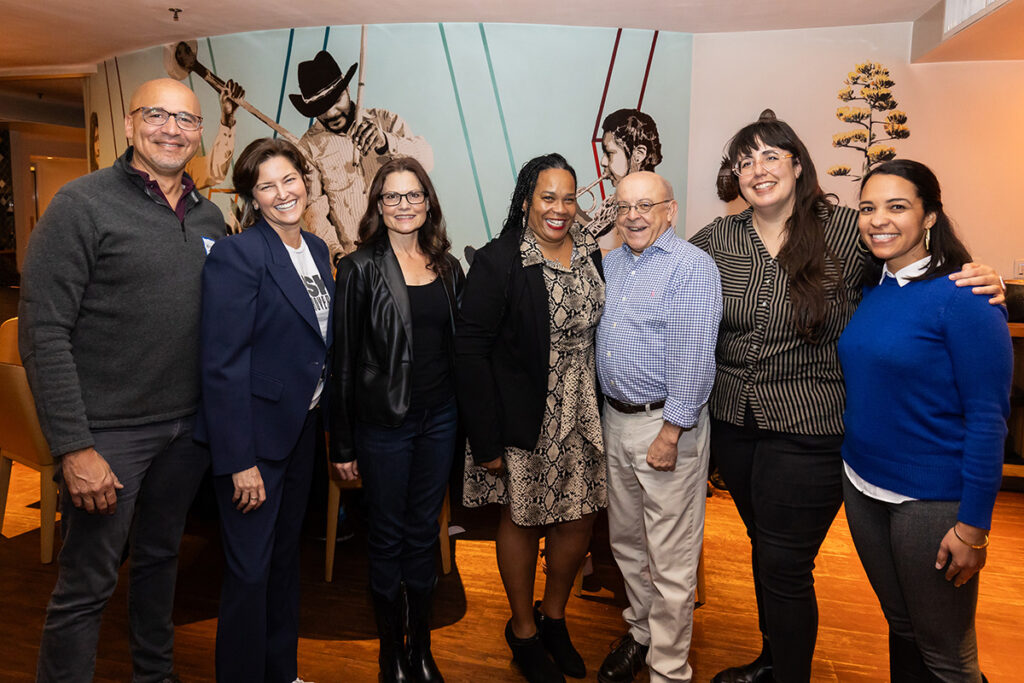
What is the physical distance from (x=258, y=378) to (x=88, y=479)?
0.46 m

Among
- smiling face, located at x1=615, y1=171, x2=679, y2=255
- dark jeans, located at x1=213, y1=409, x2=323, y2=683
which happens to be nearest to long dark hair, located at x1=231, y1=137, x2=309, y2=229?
dark jeans, located at x1=213, y1=409, x2=323, y2=683

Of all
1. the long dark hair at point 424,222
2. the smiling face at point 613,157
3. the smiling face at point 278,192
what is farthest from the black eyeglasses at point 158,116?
the smiling face at point 613,157

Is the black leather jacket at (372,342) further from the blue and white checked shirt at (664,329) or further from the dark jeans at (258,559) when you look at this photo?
the blue and white checked shirt at (664,329)

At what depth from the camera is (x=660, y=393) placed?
1.99 m

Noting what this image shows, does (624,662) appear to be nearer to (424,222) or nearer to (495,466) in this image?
(495,466)

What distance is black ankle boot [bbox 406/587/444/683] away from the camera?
216cm

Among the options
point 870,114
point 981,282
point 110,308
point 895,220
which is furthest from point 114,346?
point 870,114

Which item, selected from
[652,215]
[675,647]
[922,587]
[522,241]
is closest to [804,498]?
[922,587]

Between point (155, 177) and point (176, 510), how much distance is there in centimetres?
94

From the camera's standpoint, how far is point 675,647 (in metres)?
2.05

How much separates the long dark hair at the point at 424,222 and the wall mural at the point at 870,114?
365cm

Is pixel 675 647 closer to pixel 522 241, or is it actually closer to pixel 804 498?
pixel 804 498

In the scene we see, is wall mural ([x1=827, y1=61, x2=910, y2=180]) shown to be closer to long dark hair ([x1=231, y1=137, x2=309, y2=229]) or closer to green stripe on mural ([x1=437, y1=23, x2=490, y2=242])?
green stripe on mural ([x1=437, y1=23, x2=490, y2=242])

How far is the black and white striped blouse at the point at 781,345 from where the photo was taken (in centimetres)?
179
